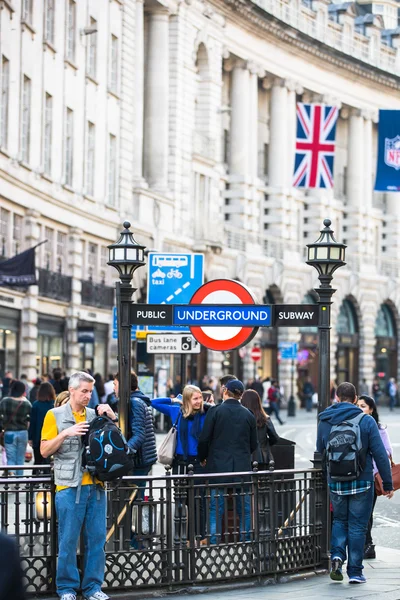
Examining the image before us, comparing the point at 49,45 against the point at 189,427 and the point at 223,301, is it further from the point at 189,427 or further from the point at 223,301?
the point at 223,301

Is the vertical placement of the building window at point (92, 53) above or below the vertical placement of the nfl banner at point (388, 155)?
above

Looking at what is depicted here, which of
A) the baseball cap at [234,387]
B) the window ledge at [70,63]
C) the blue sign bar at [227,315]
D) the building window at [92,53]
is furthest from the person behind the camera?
the building window at [92,53]

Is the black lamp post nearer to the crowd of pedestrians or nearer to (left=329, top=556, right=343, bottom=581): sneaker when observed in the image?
the crowd of pedestrians

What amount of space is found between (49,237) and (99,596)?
106 feet

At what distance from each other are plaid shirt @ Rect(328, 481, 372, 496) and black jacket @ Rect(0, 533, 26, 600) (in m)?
8.75

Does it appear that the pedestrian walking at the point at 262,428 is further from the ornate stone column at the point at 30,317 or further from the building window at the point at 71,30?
the building window at the point at 71,30

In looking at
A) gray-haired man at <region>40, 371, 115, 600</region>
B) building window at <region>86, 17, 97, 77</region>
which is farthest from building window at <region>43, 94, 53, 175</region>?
gray-haired man at <region>40, 371, 115, 600</region>

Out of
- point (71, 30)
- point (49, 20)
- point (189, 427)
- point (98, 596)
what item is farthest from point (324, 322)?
point (71, 30)

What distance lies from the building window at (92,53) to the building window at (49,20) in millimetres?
3987

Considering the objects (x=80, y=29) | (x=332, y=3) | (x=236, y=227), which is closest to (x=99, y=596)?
(x=80, y=29)

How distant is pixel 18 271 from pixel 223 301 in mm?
19799

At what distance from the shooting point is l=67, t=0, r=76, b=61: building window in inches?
1780

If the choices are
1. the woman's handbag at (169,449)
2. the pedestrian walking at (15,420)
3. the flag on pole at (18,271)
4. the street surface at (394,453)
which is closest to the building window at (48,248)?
the street surface at (394,453)

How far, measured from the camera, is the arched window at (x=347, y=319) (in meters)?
80.3
